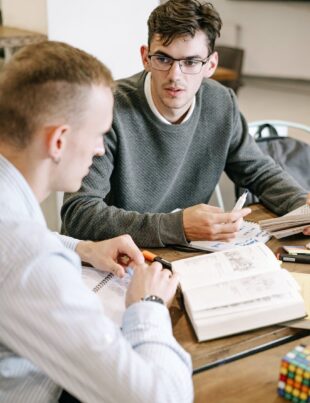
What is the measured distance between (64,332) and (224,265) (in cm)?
50

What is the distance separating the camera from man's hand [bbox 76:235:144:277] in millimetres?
1259

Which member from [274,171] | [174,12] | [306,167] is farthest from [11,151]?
[306,167]

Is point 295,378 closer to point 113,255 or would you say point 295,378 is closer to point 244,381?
point 244,381

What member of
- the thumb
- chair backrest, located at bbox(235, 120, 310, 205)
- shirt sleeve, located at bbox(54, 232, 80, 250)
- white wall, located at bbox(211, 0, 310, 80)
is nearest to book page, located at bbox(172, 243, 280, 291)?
the thumb

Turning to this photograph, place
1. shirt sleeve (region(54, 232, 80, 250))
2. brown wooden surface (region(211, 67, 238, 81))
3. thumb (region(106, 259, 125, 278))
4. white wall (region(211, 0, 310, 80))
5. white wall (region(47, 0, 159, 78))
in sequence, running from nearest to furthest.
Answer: thumb (region(106, 259, 125, 278)) → shirt sleeve (region(54, 232, 80, 250)) → white wall (region(47, 0, 159, 78)) → brown wooden surface (region(211, 67, 238, 81)) → white wall (region(211, 0, 310, 80))

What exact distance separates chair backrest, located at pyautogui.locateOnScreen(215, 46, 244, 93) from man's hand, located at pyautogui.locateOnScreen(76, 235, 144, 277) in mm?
3124

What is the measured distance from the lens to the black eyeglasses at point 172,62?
5.52 ft

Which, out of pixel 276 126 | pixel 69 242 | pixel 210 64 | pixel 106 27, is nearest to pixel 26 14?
pixel 106 27

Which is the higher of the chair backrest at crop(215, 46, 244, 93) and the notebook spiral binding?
the notebook spiral binding

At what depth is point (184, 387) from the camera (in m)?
0.85

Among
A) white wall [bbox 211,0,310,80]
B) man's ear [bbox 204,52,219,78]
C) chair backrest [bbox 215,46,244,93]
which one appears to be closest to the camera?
man's ear [bbox 204,52,219,78]

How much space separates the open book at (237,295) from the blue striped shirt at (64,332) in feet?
0.63

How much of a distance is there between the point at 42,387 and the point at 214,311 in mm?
349

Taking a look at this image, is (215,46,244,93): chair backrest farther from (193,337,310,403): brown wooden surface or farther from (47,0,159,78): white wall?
(193,337,310,403): brown wooden surface
